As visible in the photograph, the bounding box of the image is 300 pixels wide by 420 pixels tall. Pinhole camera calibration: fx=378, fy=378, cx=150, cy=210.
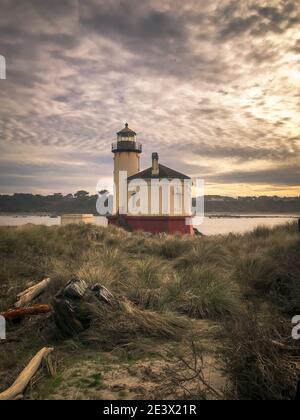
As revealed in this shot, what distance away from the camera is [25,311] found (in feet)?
20.3

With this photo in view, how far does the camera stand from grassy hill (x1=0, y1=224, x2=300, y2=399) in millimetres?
3520

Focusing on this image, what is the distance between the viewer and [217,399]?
11.1 feet

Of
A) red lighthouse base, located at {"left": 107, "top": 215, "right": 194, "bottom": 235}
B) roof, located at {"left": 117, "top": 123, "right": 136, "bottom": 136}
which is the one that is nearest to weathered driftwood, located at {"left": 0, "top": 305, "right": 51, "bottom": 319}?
red lighthouse base, located at {"left": 107, "top": 215, "right": 194, "bottom": 235}

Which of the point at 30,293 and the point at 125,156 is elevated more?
the point at 125,156

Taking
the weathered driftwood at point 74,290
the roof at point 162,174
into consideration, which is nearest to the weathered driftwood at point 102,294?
the weathered driftwood at point 74,290

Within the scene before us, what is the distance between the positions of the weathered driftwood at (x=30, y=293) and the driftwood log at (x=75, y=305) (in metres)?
1.26

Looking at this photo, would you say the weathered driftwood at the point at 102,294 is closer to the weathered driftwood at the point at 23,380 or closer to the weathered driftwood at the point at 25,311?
the weathered driftwood at the point at 25,311

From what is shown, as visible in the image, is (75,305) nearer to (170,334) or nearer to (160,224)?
(170,334)

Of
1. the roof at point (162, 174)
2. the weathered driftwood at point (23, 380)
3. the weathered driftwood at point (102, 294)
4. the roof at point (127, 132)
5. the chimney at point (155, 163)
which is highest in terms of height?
the roof at point (127, 132)

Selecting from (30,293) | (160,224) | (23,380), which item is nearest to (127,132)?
(160,224)

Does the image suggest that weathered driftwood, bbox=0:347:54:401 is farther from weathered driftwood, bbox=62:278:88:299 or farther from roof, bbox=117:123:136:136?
roof, bbox=117:123:136:136

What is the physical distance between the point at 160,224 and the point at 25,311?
21.6m

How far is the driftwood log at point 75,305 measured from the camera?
530cm

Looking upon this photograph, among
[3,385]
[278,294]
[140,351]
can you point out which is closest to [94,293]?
[140,351]
